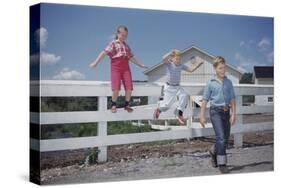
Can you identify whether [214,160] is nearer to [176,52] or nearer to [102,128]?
[176,52]

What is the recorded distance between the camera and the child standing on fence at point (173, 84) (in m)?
8.66

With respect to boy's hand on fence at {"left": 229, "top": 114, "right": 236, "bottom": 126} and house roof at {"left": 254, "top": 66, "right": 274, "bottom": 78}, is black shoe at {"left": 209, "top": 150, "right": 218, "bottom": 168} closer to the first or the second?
boy's hand on fence at {"left": 229, "top": 114, "right": 236, "bottom": 126}

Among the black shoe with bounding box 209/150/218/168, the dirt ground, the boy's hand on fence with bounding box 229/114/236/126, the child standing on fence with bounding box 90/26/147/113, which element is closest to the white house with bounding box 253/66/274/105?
the dirt ground

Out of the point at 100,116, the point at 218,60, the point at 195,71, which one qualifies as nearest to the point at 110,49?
the point at 100,116

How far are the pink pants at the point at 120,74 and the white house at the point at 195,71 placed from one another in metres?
0.31

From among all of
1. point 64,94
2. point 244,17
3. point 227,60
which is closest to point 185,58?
point 227,60

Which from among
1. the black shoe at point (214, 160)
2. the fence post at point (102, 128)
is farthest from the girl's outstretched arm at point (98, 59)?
the black shoe at point (214, 160)

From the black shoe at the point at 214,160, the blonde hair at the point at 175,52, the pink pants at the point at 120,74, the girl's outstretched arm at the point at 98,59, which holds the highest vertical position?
the blonde hair at the point at 175,52

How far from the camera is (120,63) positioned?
8250mm

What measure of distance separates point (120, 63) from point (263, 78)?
2.60 m

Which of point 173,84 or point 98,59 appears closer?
point 98,59

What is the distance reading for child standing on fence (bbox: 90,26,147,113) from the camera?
8172mm

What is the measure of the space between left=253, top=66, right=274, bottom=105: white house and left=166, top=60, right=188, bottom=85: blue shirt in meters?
1.34

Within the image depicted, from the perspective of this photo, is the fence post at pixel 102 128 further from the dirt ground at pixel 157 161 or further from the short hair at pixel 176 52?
the short hair at pixel 176 52
